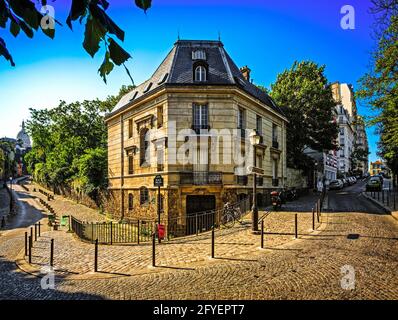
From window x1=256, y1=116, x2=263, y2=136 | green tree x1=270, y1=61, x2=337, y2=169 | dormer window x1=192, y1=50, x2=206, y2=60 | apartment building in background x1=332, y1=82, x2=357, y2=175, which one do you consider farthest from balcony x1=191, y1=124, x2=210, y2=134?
apartment building in background x1=332, y1=82, x2=357, y2=175

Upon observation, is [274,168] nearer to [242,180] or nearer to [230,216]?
[242,180]

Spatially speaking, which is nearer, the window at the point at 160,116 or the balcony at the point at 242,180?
the balcony at the point at 242,180

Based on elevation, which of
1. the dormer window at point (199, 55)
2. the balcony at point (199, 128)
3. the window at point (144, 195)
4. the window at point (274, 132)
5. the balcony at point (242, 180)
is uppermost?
the dormer window at point (199, 55)

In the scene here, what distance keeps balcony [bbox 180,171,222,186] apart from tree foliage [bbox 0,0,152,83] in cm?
1744

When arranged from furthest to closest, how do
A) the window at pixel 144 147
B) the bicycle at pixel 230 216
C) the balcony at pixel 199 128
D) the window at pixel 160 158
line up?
the window at pixel 144 147
the window at pixel 160 158
the balcony at pixel 199 128
the bicycle at pixel 230 216

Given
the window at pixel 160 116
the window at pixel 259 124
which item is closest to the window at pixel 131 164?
the window at pixel 160 116

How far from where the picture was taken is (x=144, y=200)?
896 inches

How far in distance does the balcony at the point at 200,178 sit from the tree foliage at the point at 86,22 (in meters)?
17.4

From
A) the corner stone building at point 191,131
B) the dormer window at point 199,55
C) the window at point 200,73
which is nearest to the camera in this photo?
the corner stone building at point 191,131

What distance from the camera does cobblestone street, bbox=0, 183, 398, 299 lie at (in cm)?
603

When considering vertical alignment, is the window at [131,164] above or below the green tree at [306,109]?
below

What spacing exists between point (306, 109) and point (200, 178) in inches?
785

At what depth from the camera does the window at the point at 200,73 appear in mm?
21230

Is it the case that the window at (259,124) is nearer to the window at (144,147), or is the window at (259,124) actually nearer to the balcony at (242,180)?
the balcony at (242,180)
